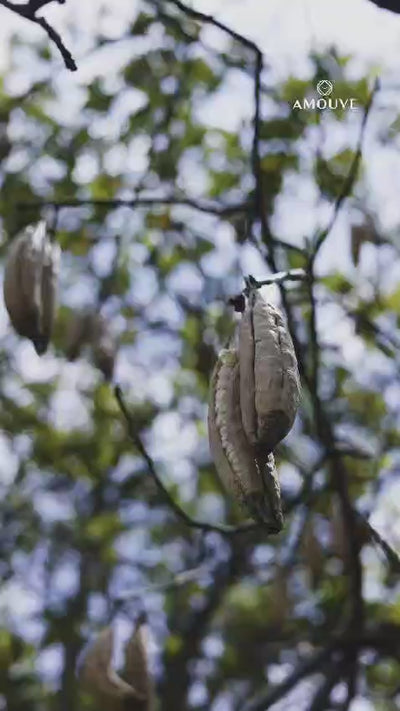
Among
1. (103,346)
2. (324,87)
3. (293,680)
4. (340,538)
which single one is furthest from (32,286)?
(293,680)

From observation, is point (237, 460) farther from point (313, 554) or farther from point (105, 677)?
point (313, 554)

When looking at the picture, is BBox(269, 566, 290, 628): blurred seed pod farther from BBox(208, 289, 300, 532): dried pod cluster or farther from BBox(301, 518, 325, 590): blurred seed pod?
BBox(208, 289, 300, 532): dried pod cluster

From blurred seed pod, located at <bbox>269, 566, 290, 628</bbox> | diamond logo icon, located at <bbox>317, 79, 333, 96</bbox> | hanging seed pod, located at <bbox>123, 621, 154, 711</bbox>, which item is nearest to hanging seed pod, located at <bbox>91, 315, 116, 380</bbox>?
diamond logo icon, located at <bbox>317, 79, 333, 96</bbox>

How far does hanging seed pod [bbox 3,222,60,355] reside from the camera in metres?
2.88

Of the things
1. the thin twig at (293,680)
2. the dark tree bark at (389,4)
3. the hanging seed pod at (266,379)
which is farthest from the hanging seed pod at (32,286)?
the thin twig at (293,680)

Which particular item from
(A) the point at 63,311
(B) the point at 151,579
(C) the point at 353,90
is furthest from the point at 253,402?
(B) the point at 151,579

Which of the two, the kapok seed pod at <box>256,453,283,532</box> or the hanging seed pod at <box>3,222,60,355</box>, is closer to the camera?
the kapok seed pod at <box>256,453,283,532</box>

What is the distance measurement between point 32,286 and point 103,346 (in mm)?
1718

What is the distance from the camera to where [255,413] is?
5.41 feet

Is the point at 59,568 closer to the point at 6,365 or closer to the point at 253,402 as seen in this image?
the point at 6,365

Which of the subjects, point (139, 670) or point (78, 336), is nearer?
point (139, 670)

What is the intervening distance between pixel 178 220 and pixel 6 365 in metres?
2.10

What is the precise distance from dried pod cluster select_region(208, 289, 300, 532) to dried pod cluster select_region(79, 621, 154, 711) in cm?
159

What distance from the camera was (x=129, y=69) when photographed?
5383mm
